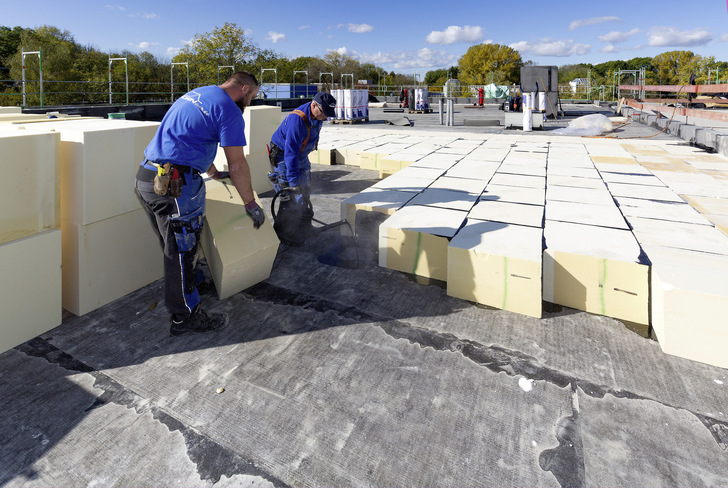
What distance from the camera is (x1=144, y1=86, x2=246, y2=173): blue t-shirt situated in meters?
2.88

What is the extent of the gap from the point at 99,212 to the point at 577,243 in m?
4.05

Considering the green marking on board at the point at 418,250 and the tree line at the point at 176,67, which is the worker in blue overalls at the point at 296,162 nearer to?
the green marking on board at the point at 418,250

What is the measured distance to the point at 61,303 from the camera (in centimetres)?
323

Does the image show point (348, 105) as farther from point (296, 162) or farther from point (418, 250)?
point (418, 250)

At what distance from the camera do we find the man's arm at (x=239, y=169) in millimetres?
2918

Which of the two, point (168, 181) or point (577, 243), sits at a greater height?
point (168, 181)

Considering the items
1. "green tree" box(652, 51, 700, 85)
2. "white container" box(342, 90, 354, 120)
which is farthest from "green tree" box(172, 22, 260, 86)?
"green tree" box(652, 51, 700, 85)

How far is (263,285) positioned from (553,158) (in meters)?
7.01

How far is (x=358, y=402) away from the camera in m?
2.41

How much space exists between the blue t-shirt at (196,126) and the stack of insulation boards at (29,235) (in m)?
0.78

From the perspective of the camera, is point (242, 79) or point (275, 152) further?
point (275, 152)

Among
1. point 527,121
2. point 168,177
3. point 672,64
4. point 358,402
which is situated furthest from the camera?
point 672,64

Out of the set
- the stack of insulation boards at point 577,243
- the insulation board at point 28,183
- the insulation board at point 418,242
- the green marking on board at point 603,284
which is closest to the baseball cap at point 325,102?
the stack of insulation boards at point 577,243

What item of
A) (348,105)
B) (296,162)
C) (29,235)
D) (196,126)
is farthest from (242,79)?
(348,105)
